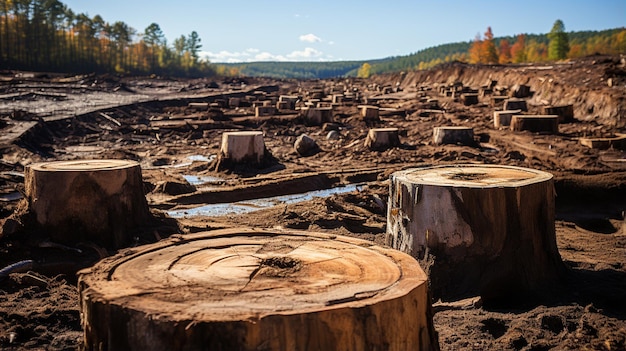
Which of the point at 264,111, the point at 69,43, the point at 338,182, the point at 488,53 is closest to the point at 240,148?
the point at 338,182

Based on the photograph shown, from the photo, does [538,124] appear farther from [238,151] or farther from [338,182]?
[238,151]

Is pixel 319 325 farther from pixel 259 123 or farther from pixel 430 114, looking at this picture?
pixel 430 114

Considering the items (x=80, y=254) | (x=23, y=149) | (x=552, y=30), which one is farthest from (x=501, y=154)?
(x=552, y=30)

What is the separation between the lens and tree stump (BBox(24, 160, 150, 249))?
658 cm

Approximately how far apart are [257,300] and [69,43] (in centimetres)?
8504

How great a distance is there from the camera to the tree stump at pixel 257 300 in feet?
8.11

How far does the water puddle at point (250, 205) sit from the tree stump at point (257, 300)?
Result: 5736 mm

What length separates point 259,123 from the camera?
20156 mm

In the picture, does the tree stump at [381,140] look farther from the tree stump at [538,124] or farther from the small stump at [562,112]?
the small stump at [562,112]

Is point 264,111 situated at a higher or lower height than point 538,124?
lower

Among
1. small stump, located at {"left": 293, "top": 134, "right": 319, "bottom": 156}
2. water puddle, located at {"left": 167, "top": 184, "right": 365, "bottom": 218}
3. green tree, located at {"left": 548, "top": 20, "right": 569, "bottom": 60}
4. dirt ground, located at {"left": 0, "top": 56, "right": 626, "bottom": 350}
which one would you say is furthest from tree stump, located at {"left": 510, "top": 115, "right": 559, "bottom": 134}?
green tree, located at {"left": 548, "top": 20, "right": 569, "bottom": 60}

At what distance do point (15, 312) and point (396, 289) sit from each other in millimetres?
3389

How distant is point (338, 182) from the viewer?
1137 cm

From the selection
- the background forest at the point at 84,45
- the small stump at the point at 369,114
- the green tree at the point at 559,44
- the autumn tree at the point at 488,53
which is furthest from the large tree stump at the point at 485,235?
the autumn tree at the point at 488,53
